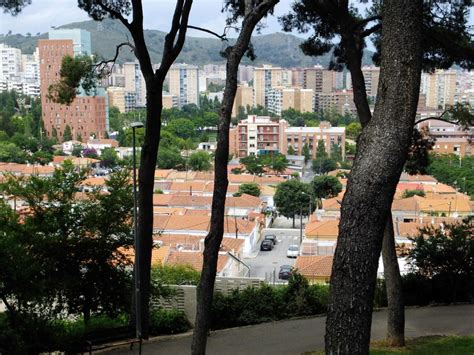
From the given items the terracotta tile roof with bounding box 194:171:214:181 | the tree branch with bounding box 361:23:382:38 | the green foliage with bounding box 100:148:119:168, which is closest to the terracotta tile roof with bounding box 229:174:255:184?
the terracotta tile roof with bounding box 194:171:214:181

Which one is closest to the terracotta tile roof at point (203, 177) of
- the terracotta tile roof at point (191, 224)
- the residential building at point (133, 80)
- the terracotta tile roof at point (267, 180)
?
the terracotta tile roof at point (267, 180)

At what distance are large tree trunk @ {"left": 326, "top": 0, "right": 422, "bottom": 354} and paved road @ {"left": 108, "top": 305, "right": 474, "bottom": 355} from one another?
3.96 m

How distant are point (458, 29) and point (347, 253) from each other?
15.6ft

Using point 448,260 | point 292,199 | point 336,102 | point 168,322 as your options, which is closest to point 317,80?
point 336,102

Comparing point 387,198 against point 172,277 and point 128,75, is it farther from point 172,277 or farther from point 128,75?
point 128,75

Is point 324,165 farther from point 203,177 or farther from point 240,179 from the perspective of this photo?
point 203,177

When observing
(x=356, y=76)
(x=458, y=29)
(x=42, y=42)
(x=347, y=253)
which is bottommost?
(x=347, y=253)

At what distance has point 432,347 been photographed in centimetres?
634

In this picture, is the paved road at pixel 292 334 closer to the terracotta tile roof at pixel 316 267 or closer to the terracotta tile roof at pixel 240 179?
the terracotta tile roof at pixel 316 267

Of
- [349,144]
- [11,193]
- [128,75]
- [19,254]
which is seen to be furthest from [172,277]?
[128,75]

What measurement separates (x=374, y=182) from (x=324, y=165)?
5192 centimetres

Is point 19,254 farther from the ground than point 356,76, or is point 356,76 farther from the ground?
point 356,76

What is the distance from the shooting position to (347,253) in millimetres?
3119

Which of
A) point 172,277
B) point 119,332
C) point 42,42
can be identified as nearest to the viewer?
point 119,332
